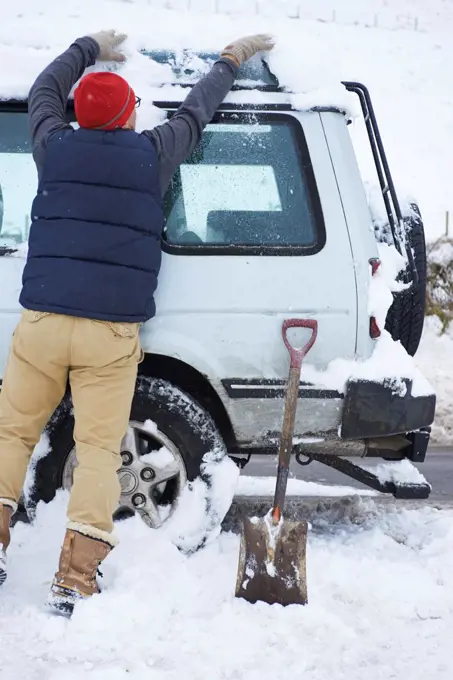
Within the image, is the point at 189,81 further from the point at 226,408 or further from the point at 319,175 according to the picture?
the point at 226,408

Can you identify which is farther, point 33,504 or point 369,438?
point 369,438

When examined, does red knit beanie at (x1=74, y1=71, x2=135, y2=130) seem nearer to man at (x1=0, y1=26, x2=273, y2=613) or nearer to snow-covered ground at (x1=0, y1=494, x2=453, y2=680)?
man at (x1=0, y1=26, x2=273, y2=613)

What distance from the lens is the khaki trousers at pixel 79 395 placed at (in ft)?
10.3

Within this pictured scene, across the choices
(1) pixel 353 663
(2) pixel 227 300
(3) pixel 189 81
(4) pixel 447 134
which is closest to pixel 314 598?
(1) pixel 353 663

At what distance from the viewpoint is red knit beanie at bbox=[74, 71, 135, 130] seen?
317cm

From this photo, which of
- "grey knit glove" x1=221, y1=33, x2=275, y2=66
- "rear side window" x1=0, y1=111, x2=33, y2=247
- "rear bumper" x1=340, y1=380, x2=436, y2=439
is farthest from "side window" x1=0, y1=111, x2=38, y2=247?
"rear bumper" x1=340, y1=380, x2=436, y2=439

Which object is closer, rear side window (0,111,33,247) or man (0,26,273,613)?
man (0,26,273,613)

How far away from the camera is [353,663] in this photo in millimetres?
2830

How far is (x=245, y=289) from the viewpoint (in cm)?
362

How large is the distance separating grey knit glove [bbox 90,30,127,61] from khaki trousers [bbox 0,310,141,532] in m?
1.28

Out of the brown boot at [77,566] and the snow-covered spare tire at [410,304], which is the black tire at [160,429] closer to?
the brown boot at [77,566]

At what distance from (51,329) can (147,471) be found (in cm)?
85

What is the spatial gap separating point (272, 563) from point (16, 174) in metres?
2.02

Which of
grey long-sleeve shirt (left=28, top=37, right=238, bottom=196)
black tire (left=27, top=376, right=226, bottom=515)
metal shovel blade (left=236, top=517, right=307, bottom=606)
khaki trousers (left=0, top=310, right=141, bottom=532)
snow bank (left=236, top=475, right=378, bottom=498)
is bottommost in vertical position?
snow bank (left=236, top=475, right=378, bottom=498)
